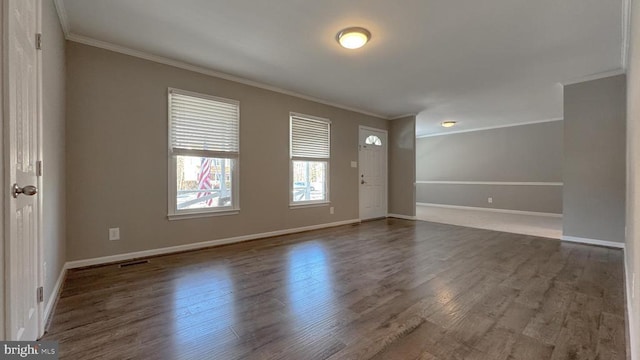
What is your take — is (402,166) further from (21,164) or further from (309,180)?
(21,164)

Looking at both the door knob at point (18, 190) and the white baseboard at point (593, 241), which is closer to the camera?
the door knob at point (18, 190)

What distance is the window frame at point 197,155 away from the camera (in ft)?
11.2

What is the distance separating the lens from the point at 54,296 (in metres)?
2.13

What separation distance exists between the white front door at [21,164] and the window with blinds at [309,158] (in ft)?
11.0

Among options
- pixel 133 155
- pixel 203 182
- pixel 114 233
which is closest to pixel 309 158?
pixel 203 182

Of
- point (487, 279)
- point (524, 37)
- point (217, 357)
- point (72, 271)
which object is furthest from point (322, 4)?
point (72, 271)

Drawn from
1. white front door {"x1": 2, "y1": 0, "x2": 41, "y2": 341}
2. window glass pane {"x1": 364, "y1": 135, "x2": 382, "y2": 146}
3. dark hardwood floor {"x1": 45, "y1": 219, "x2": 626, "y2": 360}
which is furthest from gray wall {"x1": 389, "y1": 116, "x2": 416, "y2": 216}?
white front door {"x1": 2, "y1": 0, "x2": 41, "y2": 341}

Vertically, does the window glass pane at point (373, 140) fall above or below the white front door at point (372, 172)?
above

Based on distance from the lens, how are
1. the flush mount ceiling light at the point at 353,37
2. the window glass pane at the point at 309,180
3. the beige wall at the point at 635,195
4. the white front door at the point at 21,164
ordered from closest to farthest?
the white front door at the point at 21,164 < the beige wall at the point at 635,195 < the flush mount ceiling light at the point at 353,37 < the window glass pane at the point at 309,180

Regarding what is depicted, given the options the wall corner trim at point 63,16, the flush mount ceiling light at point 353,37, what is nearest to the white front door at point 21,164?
the wall corner trim at point 63,16

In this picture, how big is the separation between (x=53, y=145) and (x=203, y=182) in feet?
5.55

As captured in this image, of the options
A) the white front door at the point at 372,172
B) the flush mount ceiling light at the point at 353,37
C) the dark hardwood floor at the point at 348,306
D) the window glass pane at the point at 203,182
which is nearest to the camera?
the dark hardwood floor at the point at 348,306

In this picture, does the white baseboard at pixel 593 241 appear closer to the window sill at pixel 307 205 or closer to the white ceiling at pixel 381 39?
the white ceiling at pixel 381 39

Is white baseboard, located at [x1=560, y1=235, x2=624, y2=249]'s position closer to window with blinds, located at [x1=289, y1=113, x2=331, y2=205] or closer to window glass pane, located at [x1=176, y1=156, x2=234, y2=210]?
window with blinds, located at [x1=289, y1=113, x2=331, y2=205]
